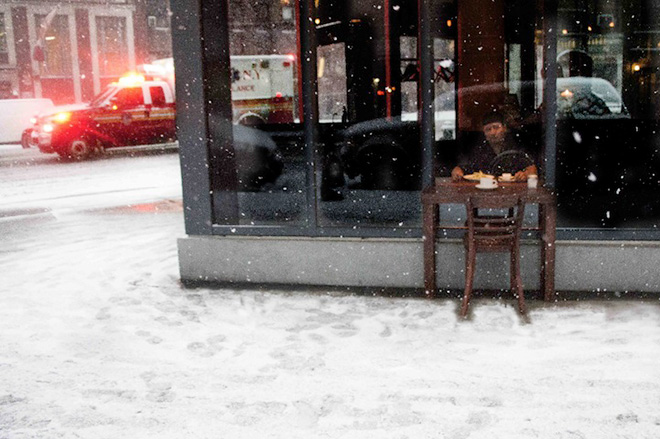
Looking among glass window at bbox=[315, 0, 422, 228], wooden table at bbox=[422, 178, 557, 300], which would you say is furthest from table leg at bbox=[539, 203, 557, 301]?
glass window at bbox=[315, 0, 422, 228]

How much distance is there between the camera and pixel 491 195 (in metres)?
5.91

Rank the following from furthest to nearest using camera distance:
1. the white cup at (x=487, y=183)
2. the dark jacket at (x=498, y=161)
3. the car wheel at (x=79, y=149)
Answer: the car wheel at (x=79, y=149), the dark jacket at (x=498, y=161), the white cup at (x=487, y=183)

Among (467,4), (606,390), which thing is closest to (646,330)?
(606,390)

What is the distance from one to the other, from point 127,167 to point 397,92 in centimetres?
1045

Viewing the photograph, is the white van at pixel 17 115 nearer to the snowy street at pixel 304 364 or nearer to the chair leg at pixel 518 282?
the snowy street at pixel 304 364

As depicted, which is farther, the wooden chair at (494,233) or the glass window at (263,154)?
the glass window at (263,154)

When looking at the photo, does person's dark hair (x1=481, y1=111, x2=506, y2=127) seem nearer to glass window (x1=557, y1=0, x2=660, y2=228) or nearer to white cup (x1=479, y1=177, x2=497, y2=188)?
white cup (x1=479, y1=177, x2=497, y2=188)

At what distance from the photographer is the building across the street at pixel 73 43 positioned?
3456 centimetres

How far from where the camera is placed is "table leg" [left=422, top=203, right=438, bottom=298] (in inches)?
250

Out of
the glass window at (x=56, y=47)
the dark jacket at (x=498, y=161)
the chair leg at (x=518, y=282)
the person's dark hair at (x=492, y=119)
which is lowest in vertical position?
the chair leg at (x=518, y=282)

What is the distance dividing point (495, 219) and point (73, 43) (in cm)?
3521

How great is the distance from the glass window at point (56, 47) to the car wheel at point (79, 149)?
17228 mm

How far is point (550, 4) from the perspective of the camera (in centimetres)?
632

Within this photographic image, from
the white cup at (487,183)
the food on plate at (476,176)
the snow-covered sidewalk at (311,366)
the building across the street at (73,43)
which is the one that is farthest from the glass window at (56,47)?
the white cup at (487,183)
